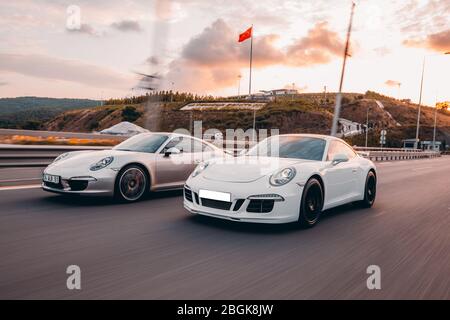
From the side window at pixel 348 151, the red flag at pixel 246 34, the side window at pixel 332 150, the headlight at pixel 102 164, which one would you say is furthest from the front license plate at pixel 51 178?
the red flag at pixel 246 34

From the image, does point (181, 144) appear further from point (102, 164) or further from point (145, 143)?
point (102, 164)

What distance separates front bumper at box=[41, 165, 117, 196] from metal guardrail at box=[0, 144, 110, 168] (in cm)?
266

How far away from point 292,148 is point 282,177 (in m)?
1.22

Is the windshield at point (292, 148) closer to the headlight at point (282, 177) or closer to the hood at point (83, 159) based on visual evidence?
the headlight at point (282, 177)

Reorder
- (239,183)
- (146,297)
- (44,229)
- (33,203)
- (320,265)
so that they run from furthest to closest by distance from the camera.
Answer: (33,203), (239,183), (44,229), (320,265), (146,297)

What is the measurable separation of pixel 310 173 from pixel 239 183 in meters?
1.06

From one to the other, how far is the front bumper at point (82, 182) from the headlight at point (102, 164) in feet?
0.22

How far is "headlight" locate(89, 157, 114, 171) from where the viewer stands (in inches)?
253

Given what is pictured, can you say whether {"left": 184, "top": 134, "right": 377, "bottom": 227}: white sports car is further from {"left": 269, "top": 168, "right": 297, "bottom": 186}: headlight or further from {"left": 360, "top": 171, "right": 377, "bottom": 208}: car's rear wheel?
{"left": 360, "top": 171, "right": 377, "bottom": 208}: car's rear wheel

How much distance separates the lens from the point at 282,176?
17.3 ft

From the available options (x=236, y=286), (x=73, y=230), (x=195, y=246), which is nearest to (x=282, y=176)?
(x=195, y=246)

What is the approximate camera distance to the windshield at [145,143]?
7408 mm

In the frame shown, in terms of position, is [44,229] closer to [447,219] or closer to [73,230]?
[73,230]

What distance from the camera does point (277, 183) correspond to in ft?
16.9
